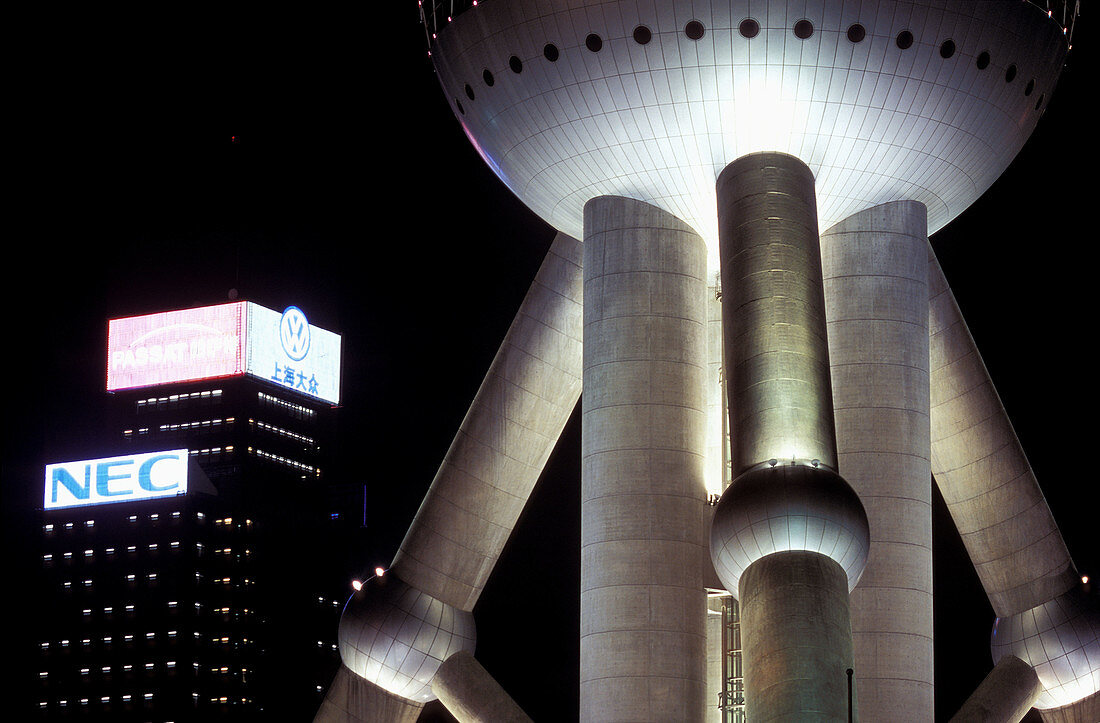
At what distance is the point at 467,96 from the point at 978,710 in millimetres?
22189

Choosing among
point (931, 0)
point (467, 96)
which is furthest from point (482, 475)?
point (931, 0)

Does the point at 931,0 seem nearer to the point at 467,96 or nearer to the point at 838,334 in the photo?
the point at 838,334

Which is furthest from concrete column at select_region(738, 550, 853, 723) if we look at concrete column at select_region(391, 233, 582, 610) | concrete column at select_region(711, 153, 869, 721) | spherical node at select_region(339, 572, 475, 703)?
concrete column at select_region(391, 233, 582, 610)

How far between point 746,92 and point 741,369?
759cm

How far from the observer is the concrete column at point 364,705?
5147 cm

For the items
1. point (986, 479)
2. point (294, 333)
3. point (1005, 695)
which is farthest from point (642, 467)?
point (294, 333)

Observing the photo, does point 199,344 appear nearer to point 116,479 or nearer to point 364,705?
point 116,479

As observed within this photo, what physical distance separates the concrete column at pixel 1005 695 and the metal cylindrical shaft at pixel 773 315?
1137 cm

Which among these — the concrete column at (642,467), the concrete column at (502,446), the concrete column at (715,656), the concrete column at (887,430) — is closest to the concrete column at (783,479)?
the concrete column at (642,467)

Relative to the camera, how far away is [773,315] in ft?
142

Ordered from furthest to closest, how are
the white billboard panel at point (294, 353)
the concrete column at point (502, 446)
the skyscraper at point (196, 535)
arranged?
the white billboard panel at point (294, 353), the skyscraper at point (196, 535), the concrete column at point (502, 446)

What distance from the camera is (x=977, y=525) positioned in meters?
52.0

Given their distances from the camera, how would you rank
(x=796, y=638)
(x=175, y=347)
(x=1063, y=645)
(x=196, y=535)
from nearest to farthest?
(x=796, y=638) → (x=1063, y=645) → (x=196, y=535) → (x=175, y=347)

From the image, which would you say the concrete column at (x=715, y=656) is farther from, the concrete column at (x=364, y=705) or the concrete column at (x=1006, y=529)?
the concrete column at (x=364, y=705)
